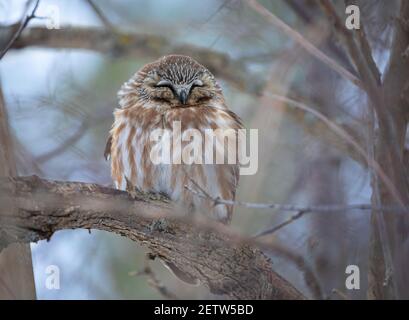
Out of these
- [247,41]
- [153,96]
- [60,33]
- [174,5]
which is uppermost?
[174,5]

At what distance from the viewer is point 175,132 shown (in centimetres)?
480

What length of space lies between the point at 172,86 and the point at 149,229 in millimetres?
1562

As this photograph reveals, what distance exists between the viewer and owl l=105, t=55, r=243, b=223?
15.7 feet

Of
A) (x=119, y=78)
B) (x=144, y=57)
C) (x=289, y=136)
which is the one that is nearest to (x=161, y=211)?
(x=289, y=136)

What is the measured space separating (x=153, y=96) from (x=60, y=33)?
217 cm

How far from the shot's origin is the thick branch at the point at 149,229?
3.53 metres

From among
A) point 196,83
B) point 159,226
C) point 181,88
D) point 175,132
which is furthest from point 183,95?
point 159,226

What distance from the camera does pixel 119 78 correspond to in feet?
27.5

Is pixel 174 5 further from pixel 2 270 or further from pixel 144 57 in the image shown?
pixel 2 270

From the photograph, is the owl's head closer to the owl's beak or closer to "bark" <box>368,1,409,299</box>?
the owl's beak

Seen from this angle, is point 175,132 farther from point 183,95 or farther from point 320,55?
point 320,55

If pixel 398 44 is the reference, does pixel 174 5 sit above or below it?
above

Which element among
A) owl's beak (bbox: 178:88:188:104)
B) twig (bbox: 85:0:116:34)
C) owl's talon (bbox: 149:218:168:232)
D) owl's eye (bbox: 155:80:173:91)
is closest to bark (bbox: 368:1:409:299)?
owl's talon (bbox: 149:218:168:232)
